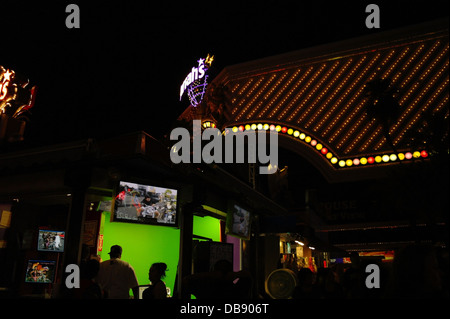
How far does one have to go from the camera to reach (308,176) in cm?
2316

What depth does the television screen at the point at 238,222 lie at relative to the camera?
8805 millimetres

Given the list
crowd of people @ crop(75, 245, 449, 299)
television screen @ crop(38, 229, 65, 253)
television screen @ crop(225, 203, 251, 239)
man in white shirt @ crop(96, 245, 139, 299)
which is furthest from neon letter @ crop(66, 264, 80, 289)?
television screen @ crop(225, 203, 251, 239)

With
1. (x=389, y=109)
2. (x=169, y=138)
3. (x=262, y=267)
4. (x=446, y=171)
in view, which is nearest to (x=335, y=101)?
(x=389, y=109)

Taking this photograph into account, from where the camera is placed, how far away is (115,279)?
633cm

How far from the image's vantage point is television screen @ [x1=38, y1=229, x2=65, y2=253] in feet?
24.5

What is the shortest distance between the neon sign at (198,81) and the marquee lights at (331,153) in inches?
224

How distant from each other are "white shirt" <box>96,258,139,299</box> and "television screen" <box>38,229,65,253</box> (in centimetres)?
177

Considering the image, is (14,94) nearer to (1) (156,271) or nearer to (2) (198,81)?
(2) (198,81)

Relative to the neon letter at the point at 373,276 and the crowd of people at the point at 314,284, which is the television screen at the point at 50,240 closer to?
the crowd of people at the point at 314,284

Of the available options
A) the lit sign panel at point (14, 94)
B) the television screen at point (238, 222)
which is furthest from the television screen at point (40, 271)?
the lit sign panel at point (14, 94)

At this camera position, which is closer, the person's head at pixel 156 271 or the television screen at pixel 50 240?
the person's head at pixel 156 271

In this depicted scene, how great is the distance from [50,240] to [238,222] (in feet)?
13.6

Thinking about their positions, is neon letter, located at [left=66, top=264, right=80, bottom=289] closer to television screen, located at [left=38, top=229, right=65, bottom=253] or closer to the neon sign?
television screen, located at [left=38, top=229, right=65, bottom=253]
